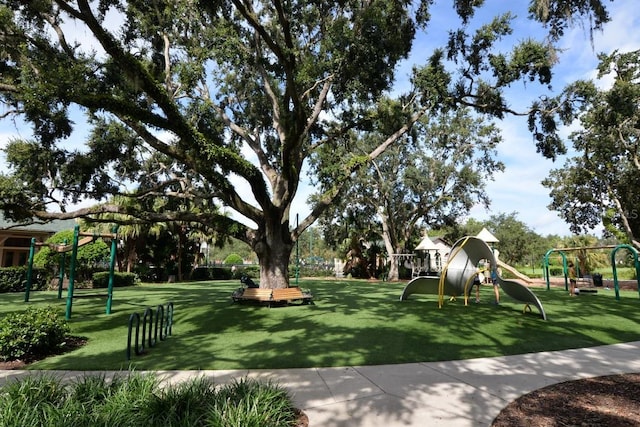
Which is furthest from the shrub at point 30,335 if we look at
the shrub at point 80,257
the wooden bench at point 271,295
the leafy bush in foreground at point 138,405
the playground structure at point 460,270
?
the shrub at point 80,257

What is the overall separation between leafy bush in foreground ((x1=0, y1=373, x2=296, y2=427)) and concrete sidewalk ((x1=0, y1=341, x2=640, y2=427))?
2.21 feet

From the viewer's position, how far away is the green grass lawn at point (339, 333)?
21.7ft

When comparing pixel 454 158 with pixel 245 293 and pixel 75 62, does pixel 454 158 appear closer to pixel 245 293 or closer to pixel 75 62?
pixel 245 293

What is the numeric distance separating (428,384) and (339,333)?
3.67 metres

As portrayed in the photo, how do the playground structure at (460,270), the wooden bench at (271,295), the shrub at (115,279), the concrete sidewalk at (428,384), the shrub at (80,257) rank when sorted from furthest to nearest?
the shrub at (115,279), the shrub at (80,257), the playground structure at (460,270), the wooden bench at (271,295), the concrete sidewalk at (428,384)

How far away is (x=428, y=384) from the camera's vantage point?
5.17 m

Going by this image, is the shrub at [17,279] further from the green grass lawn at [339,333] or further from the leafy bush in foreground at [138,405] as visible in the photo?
the leafy bush in foreground at [138,405]

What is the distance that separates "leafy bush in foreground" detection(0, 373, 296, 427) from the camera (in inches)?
132

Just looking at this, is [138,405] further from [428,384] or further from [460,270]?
[460,270]

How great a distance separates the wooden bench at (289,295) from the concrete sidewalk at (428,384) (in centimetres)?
673

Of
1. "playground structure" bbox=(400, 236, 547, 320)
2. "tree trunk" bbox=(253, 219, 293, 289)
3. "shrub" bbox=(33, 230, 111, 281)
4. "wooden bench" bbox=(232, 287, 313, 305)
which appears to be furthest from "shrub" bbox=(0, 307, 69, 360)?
"shrub" bbox=(33, 230, 111, 281)

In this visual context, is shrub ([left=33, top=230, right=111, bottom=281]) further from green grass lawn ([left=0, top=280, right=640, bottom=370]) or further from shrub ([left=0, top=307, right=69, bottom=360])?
shrub ([left=0, top=307, right=69, bottom=360])

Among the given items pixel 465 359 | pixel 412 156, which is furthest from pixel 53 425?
pixel 412 156

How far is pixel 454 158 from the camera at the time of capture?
3022 centimetres
